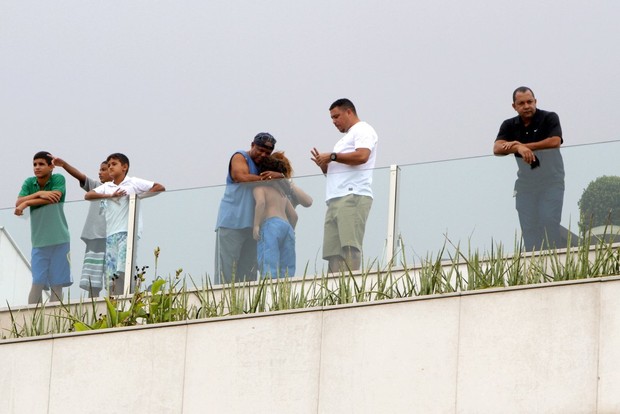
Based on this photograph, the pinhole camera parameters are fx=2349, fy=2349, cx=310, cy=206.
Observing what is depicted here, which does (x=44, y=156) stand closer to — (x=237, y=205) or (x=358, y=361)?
(x=237, y=205)

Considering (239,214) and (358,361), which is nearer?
(358,361)

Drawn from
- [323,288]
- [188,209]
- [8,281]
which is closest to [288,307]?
[323,288]

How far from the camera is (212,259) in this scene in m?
19.1

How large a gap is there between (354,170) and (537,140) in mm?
1530

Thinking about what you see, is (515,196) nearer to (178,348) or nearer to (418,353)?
(418,353)

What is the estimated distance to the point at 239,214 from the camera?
19047 millimetres

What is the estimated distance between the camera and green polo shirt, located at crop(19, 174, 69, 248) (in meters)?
19.9

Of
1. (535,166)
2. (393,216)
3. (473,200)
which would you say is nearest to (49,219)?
(393,216)

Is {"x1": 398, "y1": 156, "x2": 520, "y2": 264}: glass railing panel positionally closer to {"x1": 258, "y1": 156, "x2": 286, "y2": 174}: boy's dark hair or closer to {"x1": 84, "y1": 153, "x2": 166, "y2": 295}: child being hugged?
{"x1": 258, "y1": 156, "x2": 286, "y2": 174}: boy's dark hair

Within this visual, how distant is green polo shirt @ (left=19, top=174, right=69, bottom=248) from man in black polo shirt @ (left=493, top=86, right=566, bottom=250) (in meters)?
3.99

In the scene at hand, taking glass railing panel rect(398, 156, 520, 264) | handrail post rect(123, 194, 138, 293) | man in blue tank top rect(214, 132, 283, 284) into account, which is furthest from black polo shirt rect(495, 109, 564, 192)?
handrail post rect(123, 194, 138, 293)

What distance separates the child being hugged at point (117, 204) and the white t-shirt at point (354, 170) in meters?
1.72

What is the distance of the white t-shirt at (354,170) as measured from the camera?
1866cm

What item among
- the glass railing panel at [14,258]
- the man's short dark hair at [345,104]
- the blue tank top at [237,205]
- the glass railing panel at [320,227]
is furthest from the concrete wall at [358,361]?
the man's short dark hair at [345,104]
